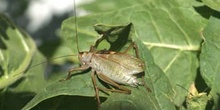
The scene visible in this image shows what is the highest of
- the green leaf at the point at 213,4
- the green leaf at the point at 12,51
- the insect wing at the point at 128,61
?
the green leaf at the point at 213,4

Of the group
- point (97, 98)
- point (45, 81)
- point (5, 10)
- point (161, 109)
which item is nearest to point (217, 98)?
point (161, 109)

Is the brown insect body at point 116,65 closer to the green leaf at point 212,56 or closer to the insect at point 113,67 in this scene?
the insect at point 113,67

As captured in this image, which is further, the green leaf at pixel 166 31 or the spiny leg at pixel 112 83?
the green leaf at pixel 166 31

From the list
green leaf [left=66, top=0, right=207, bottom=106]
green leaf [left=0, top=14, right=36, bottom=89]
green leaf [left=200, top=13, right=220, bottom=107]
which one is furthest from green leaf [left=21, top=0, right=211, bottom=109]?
green leaf [left=0, top=14, right=36, bottom=89]

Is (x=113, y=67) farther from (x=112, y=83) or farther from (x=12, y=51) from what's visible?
(x=12, y=51)

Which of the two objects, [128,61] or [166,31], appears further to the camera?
[166,31]

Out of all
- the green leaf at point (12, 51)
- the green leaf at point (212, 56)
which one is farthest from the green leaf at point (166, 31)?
the green leaf at point (12, 51)

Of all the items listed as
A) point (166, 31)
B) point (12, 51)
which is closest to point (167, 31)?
point (166, 31)
